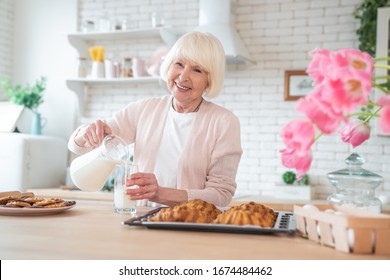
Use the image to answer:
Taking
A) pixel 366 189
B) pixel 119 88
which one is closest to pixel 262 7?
pixel 119 88

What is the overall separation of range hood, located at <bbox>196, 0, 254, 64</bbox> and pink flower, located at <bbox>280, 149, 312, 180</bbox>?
2889 millimetres

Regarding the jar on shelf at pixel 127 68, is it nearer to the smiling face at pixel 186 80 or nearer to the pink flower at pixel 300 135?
the smiling face at pixel 186 80

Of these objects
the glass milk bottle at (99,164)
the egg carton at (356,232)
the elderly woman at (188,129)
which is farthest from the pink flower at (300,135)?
the elderly woman at (188,129)

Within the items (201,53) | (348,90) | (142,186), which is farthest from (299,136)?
(201,53)

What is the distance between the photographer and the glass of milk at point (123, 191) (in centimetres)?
157

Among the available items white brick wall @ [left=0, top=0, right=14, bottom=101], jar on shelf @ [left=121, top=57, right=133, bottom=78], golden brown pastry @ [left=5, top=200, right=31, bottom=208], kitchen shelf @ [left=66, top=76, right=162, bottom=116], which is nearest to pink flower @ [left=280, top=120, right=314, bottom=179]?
golden brown pastry @ [left=5, top=200, right=31, bottom=208]

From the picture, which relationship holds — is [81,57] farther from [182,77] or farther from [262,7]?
[182,77]

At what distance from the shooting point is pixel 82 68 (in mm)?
4383

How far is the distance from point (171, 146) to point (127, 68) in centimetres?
216

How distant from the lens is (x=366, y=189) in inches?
52.2

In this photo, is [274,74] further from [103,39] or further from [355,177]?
[355,177]

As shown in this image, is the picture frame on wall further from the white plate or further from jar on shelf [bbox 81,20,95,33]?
the white plate

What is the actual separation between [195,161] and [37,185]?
96.4 inches

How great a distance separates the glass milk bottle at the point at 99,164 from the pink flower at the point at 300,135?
2.94 feet
